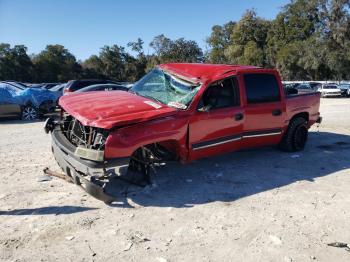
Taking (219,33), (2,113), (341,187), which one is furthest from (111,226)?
(219,33)

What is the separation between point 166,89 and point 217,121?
1035 mm

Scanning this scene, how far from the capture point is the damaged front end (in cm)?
491

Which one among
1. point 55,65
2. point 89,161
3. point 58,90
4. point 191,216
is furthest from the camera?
point 55,65

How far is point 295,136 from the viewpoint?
26.9ft

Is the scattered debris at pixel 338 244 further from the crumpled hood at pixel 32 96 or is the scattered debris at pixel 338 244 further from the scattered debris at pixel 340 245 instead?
the crumpled hood at pixel 32 96

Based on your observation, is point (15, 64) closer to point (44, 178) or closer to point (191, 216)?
point (44, 178)

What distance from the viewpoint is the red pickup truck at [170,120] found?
5.06m

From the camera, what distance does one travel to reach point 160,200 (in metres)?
5.32

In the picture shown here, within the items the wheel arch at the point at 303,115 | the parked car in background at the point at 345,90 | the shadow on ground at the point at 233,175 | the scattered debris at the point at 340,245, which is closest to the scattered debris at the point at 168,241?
the shadow on ground at the point at 233,175

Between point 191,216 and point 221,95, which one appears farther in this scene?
point 221,95

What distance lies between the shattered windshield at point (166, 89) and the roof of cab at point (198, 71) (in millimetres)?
118

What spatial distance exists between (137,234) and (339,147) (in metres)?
6.46

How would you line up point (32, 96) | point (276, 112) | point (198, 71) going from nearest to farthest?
point (198, 71) → point (276, 112) → point (32, 96)

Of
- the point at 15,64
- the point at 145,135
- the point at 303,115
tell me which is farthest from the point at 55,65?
the point at 145,135
